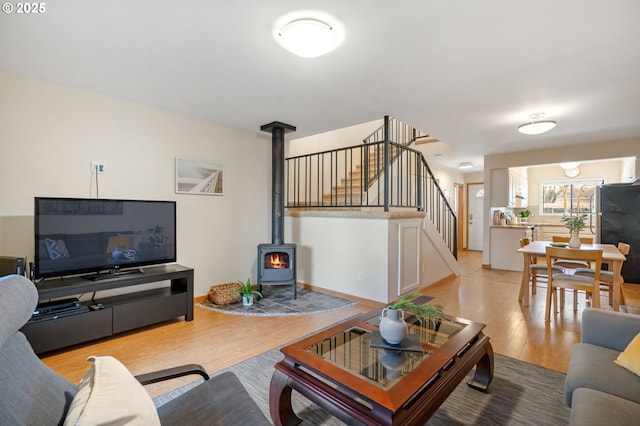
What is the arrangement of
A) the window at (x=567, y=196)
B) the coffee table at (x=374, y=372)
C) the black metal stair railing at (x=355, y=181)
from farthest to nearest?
the window at (x=567, y=196) < the black metal stair railing at (x=355, y=181) < the coffee table at (x=374, y=372)

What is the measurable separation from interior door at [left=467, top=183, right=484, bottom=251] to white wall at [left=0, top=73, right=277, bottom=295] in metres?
6.94

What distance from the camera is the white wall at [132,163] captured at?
2.73m

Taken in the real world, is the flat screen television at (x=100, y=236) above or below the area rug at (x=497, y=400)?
above

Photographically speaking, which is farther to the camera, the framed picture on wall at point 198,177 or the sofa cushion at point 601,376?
the framed picture on wall at point 198,177

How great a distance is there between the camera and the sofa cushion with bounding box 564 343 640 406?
1.35m

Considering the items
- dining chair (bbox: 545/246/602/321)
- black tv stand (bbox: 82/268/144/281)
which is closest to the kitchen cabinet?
dining chair (bbox: 545/246/602/321)

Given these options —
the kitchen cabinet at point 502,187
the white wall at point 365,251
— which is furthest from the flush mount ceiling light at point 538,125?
the kitchen cabinet at point 502,187

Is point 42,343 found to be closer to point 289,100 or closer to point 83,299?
point 83,299

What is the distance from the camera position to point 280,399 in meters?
1.61

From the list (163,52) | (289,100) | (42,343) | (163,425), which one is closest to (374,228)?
(289,100)

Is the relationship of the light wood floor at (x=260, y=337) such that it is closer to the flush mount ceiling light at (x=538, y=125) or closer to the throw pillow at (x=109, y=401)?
the throw pillow at (x=109, y=401)

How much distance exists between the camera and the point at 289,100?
336 centimetres

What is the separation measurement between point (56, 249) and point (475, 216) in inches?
377

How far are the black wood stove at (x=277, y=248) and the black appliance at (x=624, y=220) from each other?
17.9 feet
